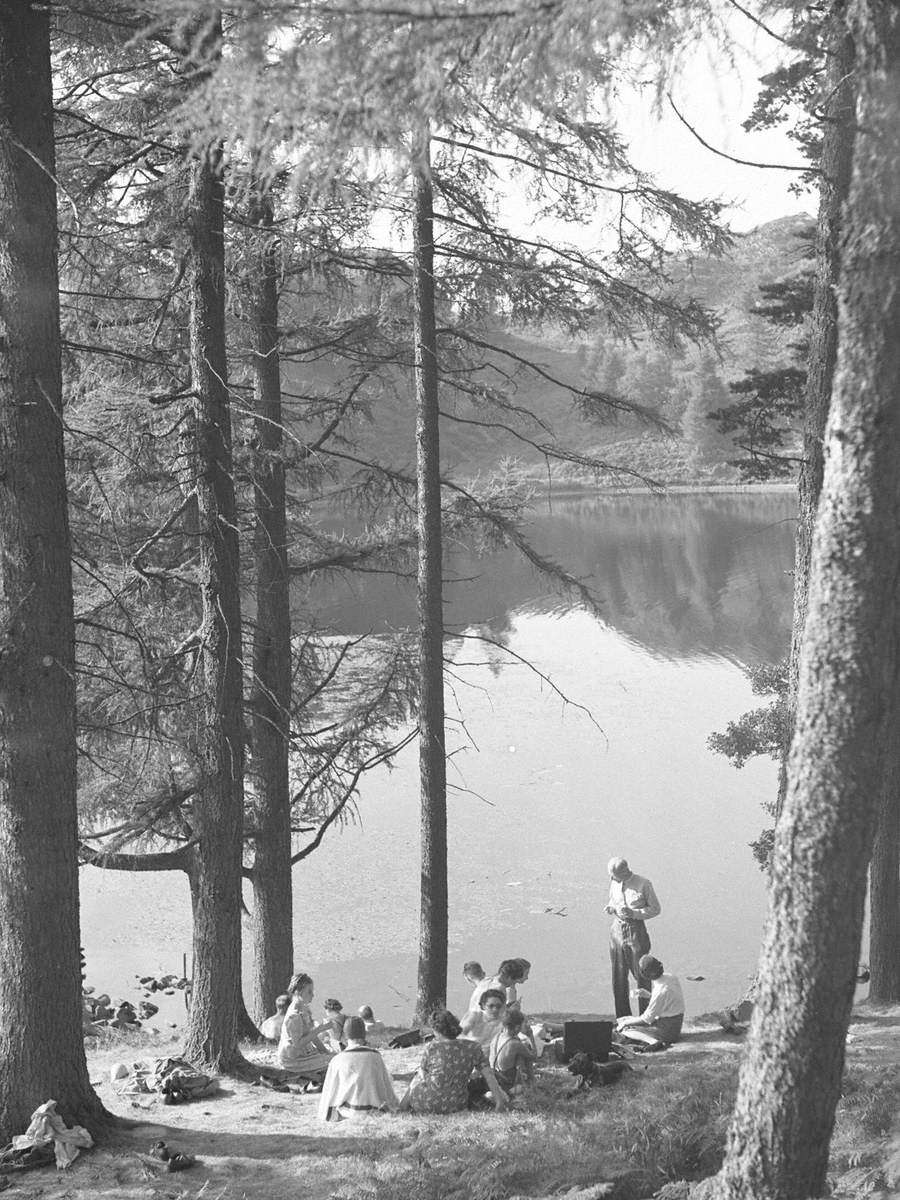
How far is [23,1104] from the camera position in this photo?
629 centimetres

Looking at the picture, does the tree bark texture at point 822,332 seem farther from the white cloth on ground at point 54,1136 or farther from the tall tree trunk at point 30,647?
the white cloth on ground at point 54,1136

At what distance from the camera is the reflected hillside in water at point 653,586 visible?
32.1 metres

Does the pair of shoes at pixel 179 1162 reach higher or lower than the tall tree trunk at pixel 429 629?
lower

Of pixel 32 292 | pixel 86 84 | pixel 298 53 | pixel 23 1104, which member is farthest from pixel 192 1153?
pixel 86 84

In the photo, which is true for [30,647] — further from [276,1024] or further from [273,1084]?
[276,1024]

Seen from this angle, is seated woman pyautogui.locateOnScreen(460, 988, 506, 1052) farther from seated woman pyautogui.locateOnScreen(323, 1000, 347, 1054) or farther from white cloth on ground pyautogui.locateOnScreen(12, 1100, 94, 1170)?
white cloth on ground pyautogui.locateOnScreen(12, 1100, 94, 1170)

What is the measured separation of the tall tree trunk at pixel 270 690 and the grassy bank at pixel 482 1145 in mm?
3282

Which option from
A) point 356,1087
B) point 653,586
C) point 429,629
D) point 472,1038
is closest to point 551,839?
point 429,629

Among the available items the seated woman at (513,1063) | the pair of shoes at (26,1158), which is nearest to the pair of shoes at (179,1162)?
the pair of shoes at (26,1158)

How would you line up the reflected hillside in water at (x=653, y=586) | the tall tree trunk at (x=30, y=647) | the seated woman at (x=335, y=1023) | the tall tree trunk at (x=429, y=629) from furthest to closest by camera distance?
1. the reflected hillside in water at (x=653, y=586)
2. the tall tree trunk at (x=429, y=629)
3. the seated woman at (x=335, y=1023)
4. the tall tree trunk at (x=30, y=647)

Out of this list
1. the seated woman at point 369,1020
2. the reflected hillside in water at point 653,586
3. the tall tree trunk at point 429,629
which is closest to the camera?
the tall tree trunk at point 429,629

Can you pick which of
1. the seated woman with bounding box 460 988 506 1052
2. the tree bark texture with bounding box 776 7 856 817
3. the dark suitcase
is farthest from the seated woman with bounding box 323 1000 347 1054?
the tree bark texture with bounding box 776 7 856 817

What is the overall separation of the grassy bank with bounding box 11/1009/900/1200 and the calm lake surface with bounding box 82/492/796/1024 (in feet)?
11.4

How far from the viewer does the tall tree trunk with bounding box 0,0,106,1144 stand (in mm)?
6277
